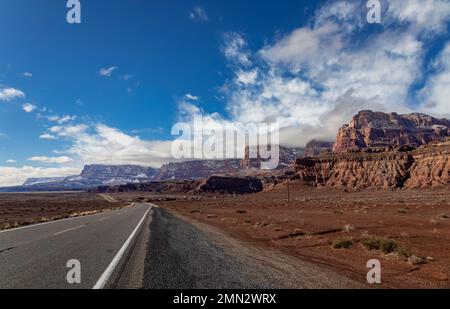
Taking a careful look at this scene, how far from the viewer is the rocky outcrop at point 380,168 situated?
12511 cm

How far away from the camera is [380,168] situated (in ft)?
484

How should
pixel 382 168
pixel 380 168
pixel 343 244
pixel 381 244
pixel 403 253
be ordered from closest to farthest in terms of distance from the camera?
pixel 403 253, pixel 381 244, pixel 343 244, pixel 382 168, pixel 380 168

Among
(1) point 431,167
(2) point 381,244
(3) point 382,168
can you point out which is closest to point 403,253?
(2) point 381,244

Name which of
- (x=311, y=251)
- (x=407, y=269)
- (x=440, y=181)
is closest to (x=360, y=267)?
(x=407, y=269)

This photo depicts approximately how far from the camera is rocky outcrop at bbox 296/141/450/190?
4926 inches

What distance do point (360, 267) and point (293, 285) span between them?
14.1ft

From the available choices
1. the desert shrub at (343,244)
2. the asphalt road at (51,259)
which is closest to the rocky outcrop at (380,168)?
the desert shrub at (343,244)

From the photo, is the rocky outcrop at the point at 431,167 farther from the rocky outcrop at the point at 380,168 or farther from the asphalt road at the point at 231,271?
the asphalt road at the point at 231,271

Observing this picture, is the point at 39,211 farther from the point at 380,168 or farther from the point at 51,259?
the point at 380,168

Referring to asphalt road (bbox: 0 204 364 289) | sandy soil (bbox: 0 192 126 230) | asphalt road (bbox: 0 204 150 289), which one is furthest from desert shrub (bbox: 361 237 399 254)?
sandy soil (bbox: 0 192 126 230)

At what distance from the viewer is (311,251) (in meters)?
15.1
